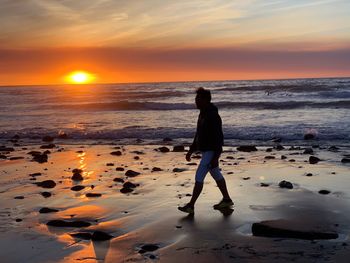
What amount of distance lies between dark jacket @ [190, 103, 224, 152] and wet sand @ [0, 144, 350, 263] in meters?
0.99

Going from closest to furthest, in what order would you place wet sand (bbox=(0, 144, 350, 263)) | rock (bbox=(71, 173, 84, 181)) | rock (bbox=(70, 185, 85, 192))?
wet sand (bbox=(0, 144, 350, 263))
rock (bbox=(70, 185, 85, 192))
rock (bbox=(71, 173, 84, 181))

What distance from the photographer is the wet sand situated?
5176mm

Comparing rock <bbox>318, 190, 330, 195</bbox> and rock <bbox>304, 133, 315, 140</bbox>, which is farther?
rock <bbox>304, 133, 315, 140</bbox>

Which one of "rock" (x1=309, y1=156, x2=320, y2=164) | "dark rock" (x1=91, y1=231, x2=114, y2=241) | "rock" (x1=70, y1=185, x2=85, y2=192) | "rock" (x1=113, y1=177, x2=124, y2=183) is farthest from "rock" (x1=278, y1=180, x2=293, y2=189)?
"dark rock" (x1=91, y1=231, x2=114, y2=241)

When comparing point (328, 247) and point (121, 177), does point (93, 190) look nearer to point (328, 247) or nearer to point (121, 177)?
point (121, 177)

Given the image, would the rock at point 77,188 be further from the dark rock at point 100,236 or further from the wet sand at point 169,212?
the dark rock at point 100,236

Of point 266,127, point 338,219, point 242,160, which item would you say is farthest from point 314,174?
point 266,127

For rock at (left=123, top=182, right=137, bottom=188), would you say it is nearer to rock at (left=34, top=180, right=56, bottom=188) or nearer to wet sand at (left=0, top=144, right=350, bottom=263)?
wet sand at (left=0, top=144, right=350, bottom=263)

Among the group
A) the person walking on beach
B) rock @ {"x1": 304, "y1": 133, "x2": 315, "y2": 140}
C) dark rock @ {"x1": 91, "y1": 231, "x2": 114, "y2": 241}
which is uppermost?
the person walking on beach

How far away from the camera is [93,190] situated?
28.8ft

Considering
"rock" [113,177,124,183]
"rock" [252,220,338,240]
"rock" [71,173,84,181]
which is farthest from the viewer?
"rock" [71,173,84,181]

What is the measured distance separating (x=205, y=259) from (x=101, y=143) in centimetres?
1365

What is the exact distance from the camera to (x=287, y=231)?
5.58 m

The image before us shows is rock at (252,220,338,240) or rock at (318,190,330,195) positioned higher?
rock at (252,220,338,240)
